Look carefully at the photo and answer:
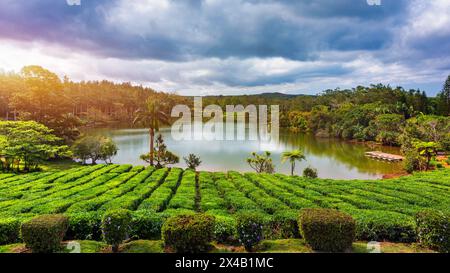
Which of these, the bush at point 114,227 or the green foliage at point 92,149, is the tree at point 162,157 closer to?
the green foliage at point 92,149

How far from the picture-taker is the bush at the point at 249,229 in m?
7.47

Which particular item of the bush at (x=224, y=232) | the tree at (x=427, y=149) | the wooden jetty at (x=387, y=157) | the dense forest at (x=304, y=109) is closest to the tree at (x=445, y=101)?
the dense forest at (x=304, y=109)

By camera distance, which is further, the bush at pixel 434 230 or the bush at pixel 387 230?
the bush at pixel 387 230

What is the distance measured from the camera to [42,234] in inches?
271

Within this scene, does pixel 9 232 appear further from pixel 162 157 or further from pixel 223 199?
pixel 162 157

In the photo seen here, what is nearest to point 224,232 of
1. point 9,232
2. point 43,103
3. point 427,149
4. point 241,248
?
point 241,248

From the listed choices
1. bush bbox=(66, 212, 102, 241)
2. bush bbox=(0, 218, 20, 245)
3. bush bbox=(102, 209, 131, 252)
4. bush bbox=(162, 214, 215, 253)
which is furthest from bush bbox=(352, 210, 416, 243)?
bush bbox=(0, 218, 20, 245)

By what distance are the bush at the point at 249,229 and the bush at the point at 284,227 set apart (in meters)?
1.87

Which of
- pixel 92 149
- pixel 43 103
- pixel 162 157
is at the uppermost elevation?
pixel 43 103

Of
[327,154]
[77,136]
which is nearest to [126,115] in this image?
[77,136]

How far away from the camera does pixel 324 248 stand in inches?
287

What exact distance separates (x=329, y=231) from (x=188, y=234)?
11.2ft

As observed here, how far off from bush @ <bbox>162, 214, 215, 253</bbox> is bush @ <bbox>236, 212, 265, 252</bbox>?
830 millimetres
